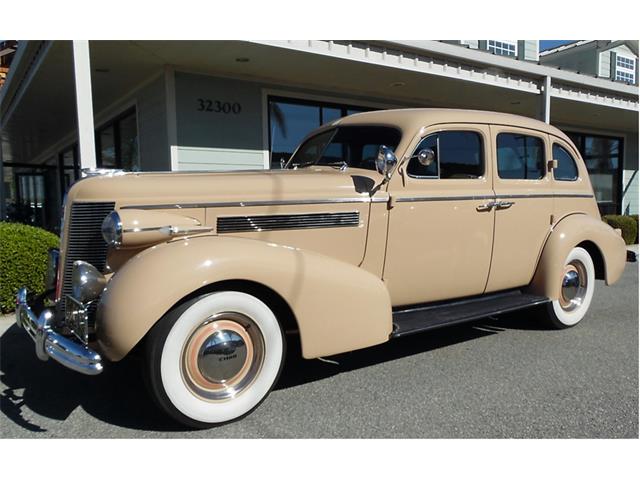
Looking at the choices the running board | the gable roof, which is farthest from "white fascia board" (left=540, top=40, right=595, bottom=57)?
the running board

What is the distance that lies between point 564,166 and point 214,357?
13.2 feet

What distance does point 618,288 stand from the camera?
677cm

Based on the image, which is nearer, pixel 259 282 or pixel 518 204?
pixel 259 282

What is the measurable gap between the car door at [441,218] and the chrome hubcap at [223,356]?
121 centimetres

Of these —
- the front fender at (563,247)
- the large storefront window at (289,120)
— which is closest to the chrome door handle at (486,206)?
the front fender at (563,247)

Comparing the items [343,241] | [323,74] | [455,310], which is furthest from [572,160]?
[323,74]

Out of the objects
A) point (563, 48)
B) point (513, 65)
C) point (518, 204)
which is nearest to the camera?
point (518, 204)

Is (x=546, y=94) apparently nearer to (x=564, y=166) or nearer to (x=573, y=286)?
(x=564, y=166)

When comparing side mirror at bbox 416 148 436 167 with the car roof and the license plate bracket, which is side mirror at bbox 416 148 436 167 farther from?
the license plate bracket

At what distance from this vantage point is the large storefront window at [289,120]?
27.7ft

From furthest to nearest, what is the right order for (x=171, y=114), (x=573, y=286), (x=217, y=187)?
(x=171, y=114), (x=573, y=286), (x=217, y=187)

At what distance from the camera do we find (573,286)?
15.9 ft

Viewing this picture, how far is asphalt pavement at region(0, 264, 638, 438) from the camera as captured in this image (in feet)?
8.92

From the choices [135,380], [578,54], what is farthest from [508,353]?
[578,54]
